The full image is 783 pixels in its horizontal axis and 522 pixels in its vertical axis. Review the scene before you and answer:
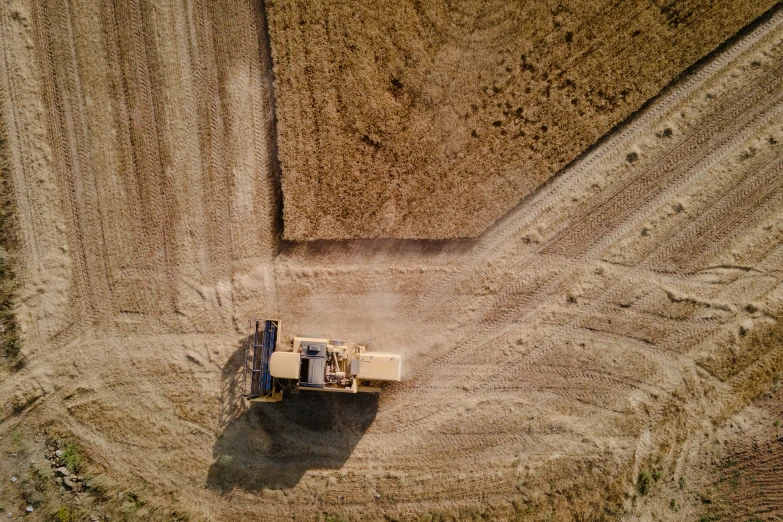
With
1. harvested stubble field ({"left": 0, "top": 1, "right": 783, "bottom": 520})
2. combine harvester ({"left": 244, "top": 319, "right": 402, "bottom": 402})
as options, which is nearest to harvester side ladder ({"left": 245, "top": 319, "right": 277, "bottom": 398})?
combine harvester ({"left": 244, "top": 319, "right": 402, "bottom": 402})

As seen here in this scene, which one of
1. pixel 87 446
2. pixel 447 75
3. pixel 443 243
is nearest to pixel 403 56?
pixel 447 75

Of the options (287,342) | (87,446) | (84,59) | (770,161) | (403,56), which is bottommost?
(87,446)

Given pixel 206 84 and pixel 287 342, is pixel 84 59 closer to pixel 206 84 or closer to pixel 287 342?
pixel 206 84

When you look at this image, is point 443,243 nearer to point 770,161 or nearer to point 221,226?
point 221,226

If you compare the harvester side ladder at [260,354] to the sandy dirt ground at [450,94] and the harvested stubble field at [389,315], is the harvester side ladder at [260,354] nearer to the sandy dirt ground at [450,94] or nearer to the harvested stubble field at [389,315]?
the harvested stubble field at [389,315]

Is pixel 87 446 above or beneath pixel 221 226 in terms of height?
beneath

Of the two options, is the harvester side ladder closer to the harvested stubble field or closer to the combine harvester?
the combine harvester

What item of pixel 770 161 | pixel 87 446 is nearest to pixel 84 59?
pixel 87 446
